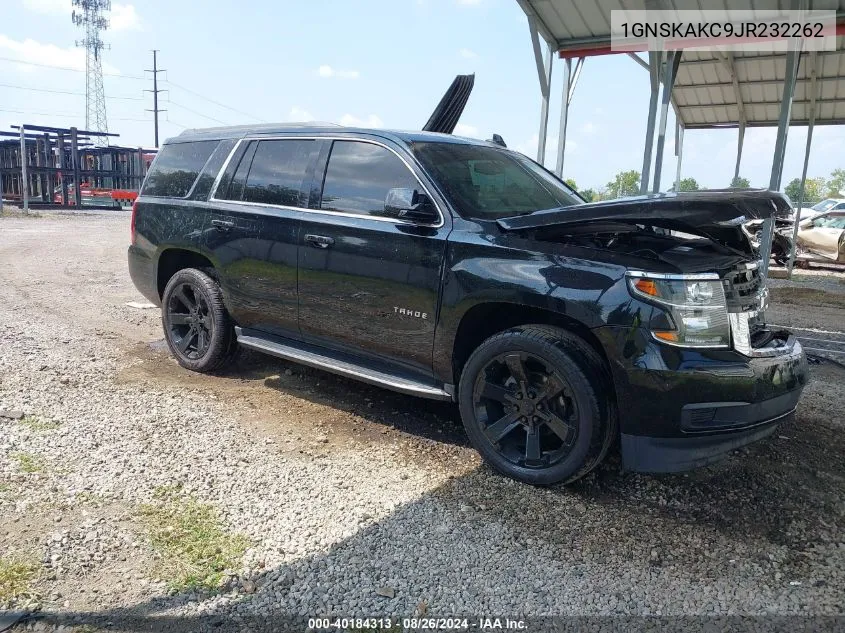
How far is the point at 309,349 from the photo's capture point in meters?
4.39

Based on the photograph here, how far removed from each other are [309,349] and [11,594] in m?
2.28

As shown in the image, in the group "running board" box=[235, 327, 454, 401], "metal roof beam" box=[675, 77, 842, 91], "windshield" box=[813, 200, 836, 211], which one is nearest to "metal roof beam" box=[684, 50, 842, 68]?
"metal roof beam" box=[675, 77, 842, 91]

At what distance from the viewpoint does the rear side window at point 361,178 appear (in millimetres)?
3955

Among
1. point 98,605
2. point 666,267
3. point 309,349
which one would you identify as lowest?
point 98,605

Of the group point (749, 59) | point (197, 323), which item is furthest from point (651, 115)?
point (197, 323)

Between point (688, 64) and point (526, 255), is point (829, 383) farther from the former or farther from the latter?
point (688, 64)

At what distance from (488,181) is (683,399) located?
6.11 feet

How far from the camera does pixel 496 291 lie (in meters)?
3.37

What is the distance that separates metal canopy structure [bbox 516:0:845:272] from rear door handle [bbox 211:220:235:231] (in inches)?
285

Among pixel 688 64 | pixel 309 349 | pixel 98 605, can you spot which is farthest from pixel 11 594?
pixel 688 64

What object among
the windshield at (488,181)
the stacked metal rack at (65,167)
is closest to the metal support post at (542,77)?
the windshield at (488,181)

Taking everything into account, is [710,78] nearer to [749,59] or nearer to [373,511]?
[749,59]

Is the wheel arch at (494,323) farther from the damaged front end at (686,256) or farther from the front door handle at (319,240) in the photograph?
the front door handle at (319,240)

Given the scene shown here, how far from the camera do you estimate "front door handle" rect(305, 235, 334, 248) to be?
4.08m
